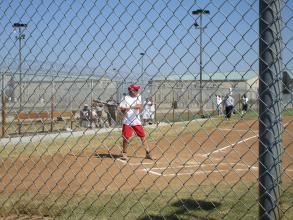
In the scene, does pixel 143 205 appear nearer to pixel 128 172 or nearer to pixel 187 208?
pixel 187 208

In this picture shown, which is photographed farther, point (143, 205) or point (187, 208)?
point (143, 205)

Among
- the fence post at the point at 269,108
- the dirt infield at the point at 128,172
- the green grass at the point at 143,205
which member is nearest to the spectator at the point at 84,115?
the dirt infield at the point at 128,172

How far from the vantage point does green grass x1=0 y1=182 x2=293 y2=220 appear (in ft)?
15.1

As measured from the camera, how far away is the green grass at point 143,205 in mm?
4605

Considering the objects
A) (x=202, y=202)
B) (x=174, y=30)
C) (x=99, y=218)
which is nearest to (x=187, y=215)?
(x=202, y=202)

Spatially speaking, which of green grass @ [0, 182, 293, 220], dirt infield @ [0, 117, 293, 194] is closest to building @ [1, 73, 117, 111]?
dirt infield @ [0, 117, 293, 194]

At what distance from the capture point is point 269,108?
2.74 m

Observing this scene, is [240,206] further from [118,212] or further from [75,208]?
[75,208]

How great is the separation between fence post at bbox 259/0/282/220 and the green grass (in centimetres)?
152

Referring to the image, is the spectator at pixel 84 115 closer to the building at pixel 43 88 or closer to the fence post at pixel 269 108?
the building at pixel 43 88

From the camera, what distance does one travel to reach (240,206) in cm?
493

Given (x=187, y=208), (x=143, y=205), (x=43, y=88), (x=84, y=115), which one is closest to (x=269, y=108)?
(x=187, y=208)

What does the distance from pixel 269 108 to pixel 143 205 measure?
2699mm

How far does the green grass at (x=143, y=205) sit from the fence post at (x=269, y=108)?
1.52m
